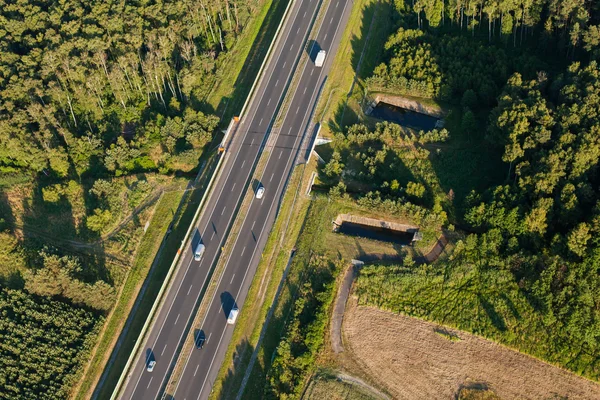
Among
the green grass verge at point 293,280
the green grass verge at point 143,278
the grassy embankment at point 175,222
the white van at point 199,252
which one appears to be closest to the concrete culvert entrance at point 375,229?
the green grass verge at point 293,280

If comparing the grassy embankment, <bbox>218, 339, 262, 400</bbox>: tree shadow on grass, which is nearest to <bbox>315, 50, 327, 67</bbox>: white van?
the grassy embankment

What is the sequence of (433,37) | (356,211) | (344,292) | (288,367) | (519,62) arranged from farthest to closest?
(433,37) < (519,62) < (356,211) < (344,292) < (288,367)

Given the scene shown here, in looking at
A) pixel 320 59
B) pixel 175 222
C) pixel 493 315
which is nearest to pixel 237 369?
pixel 175 222

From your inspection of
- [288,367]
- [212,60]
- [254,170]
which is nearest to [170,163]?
[254,170]

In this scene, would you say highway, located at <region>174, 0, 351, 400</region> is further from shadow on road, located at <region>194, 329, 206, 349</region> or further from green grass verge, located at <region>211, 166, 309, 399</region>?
green grass verge, located at <region>211, 166, 309, 399</region>

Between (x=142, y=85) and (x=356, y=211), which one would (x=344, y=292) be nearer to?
(x=356, y=211)

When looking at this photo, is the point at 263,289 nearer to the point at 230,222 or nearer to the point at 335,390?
the point at 230,222
